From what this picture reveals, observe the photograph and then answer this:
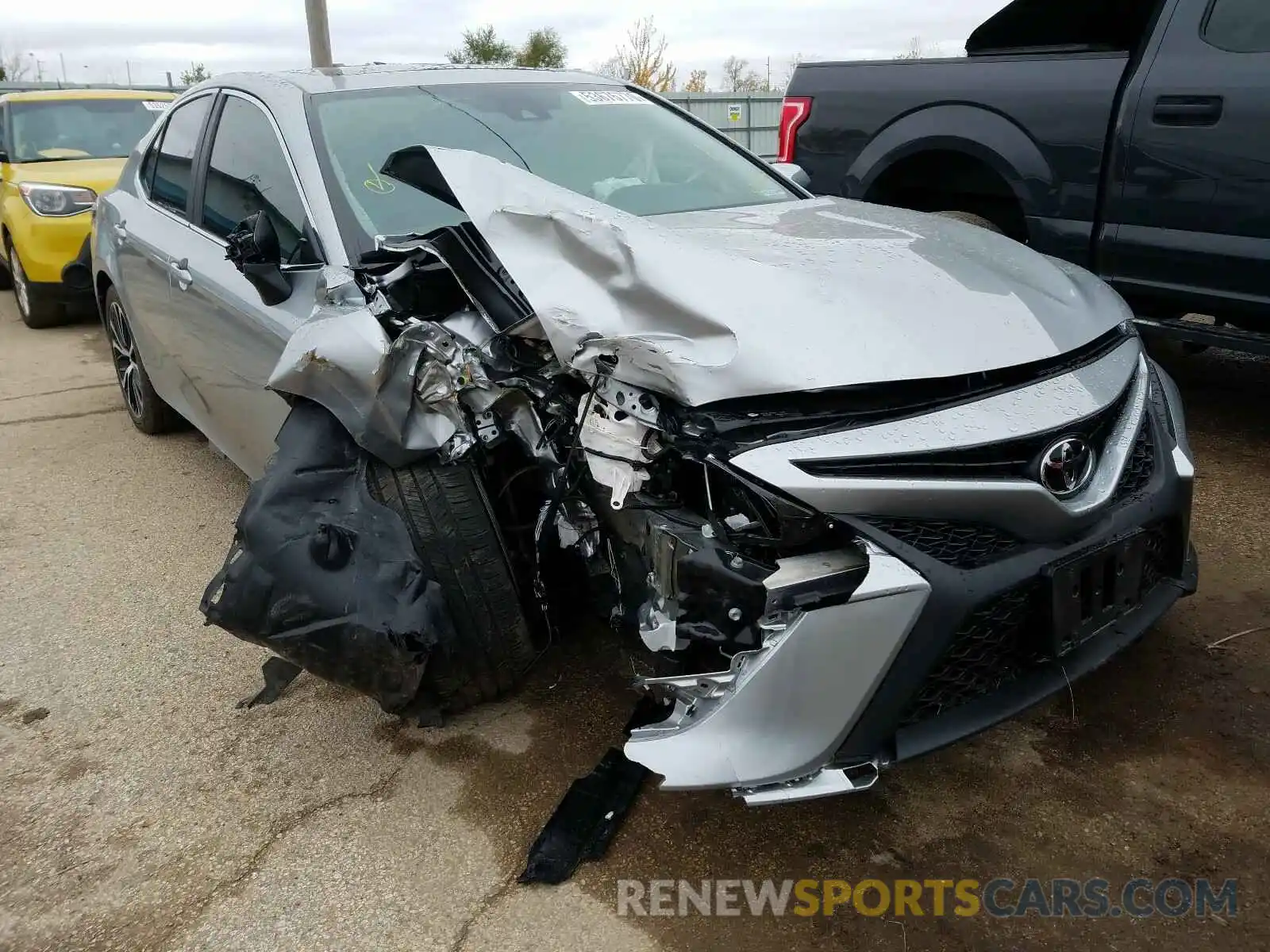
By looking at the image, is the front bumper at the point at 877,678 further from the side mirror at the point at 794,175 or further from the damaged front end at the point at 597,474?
the side mirror at the point at 794,175

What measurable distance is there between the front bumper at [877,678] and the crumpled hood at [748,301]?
1.13 feet

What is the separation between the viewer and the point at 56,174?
721 centimetres

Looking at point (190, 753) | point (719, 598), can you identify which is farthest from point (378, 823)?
A: point (719, 598)

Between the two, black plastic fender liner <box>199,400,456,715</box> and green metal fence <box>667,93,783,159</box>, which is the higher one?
green metal fence <box>667,93,783,159</box>

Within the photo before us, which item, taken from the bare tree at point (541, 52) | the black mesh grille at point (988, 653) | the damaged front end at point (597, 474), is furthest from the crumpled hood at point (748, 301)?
the bare tree at point (541, 52)

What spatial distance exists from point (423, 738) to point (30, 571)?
6.45 feet

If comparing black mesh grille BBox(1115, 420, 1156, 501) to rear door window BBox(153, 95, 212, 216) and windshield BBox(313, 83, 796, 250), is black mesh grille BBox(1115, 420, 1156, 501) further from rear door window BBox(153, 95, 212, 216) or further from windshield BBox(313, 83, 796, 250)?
rear door window BBox(153, 95, 212, 216)

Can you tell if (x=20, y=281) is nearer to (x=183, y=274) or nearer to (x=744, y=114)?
(x=183, y=274)

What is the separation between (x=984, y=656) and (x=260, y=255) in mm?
1999

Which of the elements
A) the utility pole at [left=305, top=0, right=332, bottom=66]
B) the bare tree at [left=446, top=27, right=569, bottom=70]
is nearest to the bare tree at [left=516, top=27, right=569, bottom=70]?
the bare tree at [left=446, top=27, right=569, bottom=70]

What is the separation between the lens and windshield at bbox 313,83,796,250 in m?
2.80

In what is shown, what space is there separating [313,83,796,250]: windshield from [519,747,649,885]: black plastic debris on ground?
59.1 inches

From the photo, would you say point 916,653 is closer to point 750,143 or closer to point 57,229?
point 57,229

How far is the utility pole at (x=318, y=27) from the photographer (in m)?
8.08
